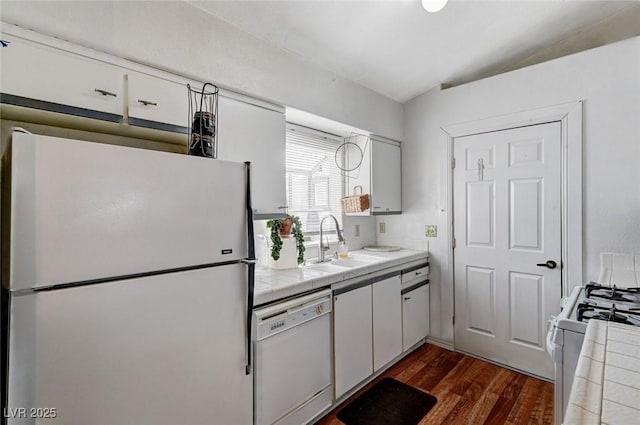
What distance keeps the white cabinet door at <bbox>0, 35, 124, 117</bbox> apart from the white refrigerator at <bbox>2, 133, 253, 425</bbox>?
348mm

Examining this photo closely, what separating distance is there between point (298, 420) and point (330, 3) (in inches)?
96.4

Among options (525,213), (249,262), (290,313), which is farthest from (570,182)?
(249,262)

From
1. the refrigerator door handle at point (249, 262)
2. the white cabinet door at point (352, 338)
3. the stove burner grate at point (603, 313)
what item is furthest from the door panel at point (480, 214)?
the refrigerator door handle at point (249, 262)

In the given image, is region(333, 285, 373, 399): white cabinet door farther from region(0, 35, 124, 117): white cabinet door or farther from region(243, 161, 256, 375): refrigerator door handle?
region(0, 35, 124, 117): white cabinet door

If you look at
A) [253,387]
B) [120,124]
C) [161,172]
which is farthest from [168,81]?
[253,387]

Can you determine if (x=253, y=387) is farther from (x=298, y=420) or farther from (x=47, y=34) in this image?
(x=47, y=34)

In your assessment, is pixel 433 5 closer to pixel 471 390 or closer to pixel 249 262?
pixel 249 262

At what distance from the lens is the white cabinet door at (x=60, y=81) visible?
1.17 metres

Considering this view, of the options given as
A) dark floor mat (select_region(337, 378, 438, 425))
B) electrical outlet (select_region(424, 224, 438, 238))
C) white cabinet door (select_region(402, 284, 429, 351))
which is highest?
electrical outlet (select_region(424, 224, 438, 238))

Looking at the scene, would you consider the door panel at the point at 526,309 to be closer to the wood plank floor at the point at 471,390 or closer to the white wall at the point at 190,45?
the wood plank floor at the point at 471,390

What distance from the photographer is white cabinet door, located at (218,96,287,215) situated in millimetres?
1861

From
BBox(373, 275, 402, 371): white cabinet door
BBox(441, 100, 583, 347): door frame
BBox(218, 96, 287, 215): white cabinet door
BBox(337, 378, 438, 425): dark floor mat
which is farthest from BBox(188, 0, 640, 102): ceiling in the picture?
BBox(337, 378, 438, 425): dark floor mat

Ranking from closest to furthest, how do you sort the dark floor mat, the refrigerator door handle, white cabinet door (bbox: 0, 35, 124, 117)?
white cabinet door (bbox: 0, 35, 124, 117) → the refrigerator door handle → the dark floor mat

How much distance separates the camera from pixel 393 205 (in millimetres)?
3221
